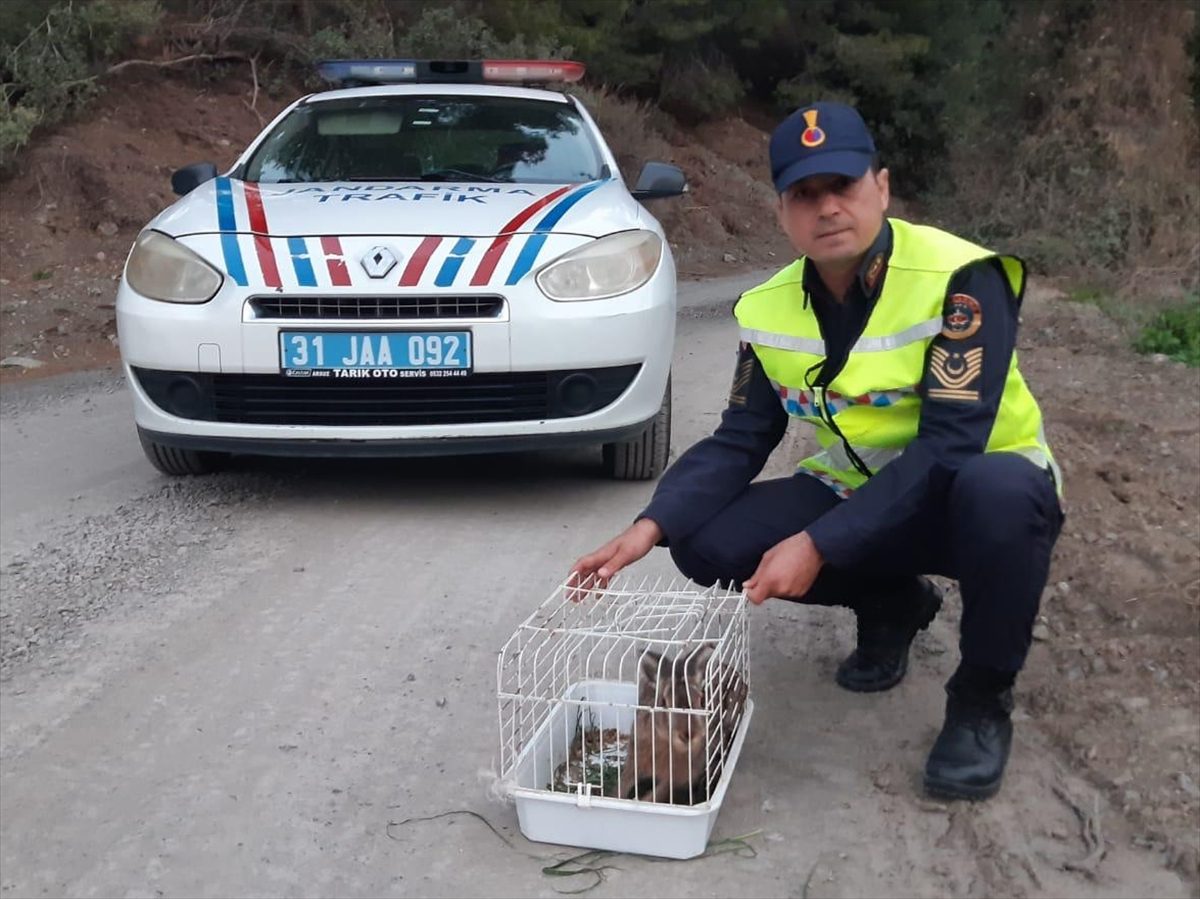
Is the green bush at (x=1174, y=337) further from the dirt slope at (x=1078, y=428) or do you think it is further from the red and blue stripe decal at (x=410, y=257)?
the red and blue stripe decal at (x=410, y=257)

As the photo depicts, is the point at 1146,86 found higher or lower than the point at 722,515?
lower

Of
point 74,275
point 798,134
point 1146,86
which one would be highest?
point 798,134

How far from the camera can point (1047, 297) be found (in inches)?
391

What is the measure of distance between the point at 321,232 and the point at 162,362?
701 millimetres

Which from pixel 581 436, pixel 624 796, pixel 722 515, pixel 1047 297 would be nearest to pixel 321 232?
pixel 581 436

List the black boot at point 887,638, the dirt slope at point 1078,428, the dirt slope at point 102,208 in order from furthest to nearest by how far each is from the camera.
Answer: the dirt slope at point 102,208
the black boot at point 887,638
the dirt slope at point 1078,428

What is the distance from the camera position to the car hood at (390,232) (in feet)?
15.2

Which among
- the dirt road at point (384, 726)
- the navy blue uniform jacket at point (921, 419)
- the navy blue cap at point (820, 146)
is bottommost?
the dirt road at point (384, 726)

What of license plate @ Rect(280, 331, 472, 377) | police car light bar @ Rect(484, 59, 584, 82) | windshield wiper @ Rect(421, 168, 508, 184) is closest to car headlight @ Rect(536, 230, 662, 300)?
license plate @ Rect(280, 331, 472, 377)

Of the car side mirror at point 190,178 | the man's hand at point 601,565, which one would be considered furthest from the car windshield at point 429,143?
the man's hand at point 601,565

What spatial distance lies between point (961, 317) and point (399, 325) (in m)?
2.29

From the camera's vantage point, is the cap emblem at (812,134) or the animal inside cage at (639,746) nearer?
the animal inside cage at (639,746)

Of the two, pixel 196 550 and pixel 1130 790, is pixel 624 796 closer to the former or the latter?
pixel 1130 790

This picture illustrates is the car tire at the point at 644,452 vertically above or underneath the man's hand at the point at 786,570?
underneath
